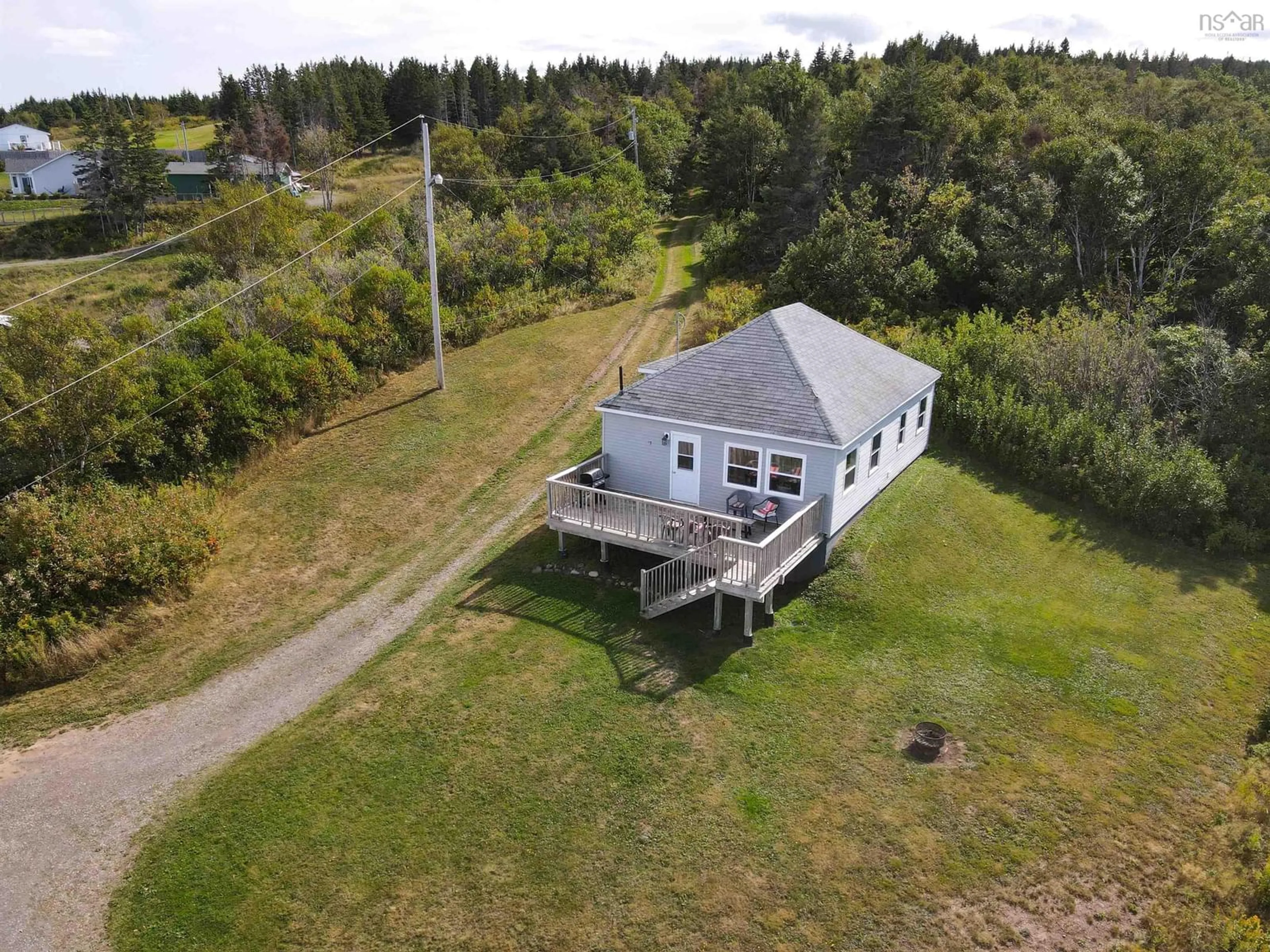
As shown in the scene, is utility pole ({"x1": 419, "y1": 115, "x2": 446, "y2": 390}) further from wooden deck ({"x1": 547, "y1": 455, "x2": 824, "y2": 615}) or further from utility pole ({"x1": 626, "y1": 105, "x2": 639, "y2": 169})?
utility pole ({"x1": 626, "y1": 105, "x2": 639, "y2": 169})

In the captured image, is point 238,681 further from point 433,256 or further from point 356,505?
point 433,256

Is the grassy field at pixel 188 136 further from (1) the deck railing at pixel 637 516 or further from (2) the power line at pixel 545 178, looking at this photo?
(1) the deck railing at pixel 637 516

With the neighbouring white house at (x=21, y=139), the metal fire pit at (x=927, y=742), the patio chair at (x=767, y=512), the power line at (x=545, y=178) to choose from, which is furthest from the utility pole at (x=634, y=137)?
the neighbouring white house at (x=21, y=139)

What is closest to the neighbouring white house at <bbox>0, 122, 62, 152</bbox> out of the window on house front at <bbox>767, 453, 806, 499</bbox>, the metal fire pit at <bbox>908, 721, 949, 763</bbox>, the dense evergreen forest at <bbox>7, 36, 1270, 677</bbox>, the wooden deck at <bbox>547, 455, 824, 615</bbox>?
the dense evergreen forest at <bbox>7, 36, 1270, 677</bbox>

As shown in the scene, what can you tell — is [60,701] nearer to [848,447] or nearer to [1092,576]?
[848,447]

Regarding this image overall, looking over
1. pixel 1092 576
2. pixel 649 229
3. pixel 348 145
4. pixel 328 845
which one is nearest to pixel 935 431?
pixel 1092 576

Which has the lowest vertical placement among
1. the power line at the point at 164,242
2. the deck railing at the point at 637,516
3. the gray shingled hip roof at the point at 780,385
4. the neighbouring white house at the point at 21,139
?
the deck railing at the point at 637,516
